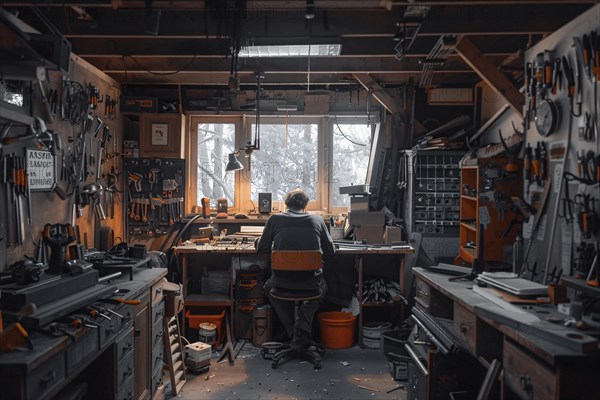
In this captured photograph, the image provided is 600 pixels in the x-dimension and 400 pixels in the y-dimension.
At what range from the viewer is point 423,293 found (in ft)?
11.0

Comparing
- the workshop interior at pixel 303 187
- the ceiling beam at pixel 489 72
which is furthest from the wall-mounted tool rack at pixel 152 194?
the ceiling beam at pixel 489 72

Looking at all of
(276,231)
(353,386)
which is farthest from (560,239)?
(276,231)

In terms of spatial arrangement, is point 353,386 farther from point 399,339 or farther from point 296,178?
point 296,178

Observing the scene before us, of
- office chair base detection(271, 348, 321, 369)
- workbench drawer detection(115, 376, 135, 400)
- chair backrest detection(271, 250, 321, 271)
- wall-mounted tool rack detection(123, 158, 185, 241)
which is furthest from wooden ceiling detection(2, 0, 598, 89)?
office chair base detection(271, 348, 321, 369)

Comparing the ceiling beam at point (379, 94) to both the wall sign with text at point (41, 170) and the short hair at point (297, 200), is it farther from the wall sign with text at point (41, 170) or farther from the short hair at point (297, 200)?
the wall sign with text at point (41, 170)

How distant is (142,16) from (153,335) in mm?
2243

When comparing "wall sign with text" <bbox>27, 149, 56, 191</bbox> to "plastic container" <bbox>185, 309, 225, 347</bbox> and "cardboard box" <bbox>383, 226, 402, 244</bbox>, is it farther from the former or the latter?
"cardboard box" <bbox>383, 226, 402, 244</bbox>

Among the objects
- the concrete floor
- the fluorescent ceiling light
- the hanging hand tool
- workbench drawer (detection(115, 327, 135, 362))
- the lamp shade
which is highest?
the fluorescent ceiling light

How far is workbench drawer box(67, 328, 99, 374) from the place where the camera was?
80.6 inches

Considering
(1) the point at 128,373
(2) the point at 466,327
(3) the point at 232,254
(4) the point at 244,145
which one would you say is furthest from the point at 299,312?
(4) the point at 244,145

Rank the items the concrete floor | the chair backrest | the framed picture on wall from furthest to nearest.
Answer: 1. the framed picture on wall
2. the chair backrest
3. the concrete floor

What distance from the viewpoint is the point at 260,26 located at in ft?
12.0

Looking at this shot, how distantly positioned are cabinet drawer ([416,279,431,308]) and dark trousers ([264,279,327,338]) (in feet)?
3.45

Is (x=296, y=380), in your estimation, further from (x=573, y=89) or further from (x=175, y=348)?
(x=573, y=89)
